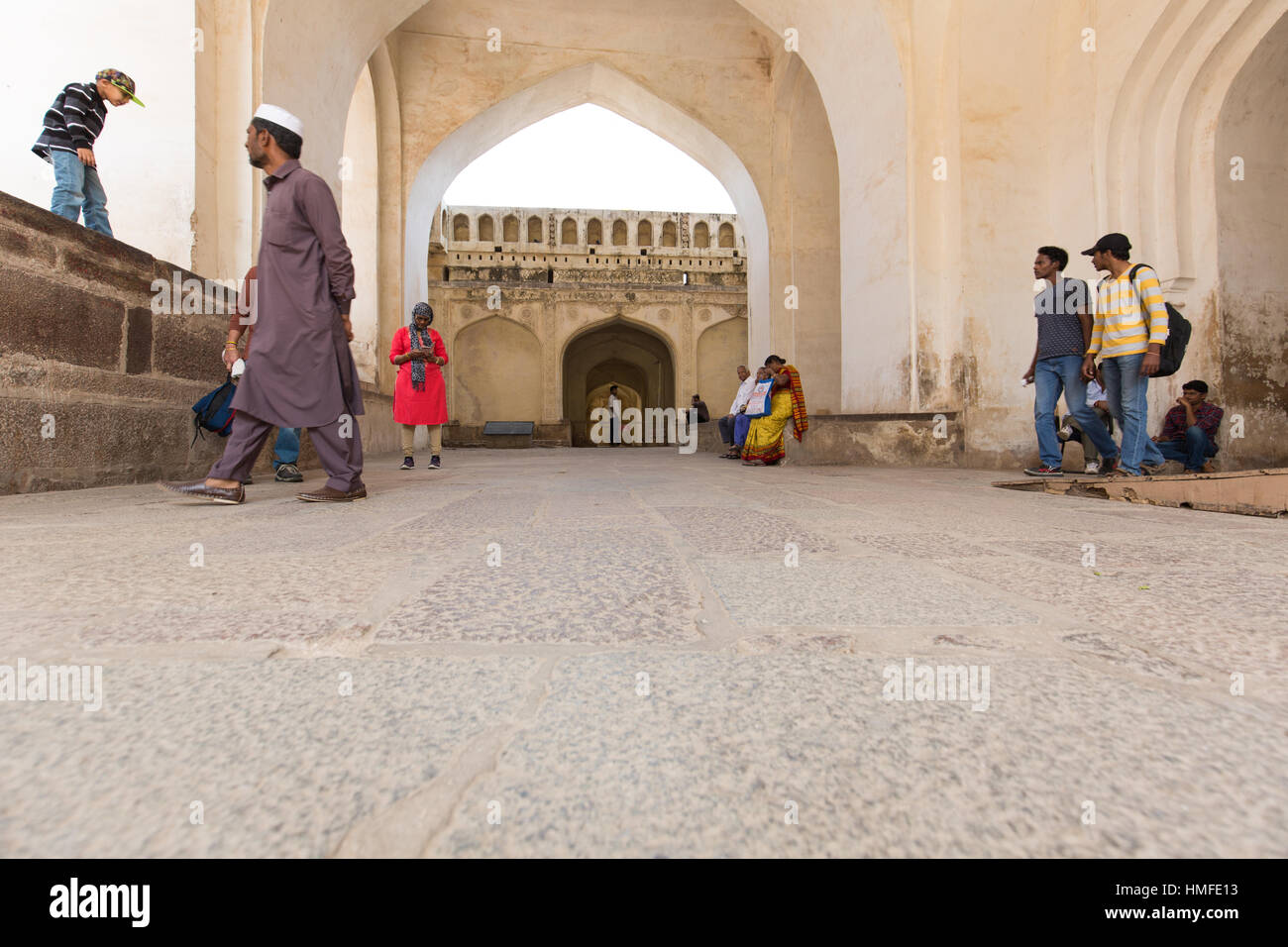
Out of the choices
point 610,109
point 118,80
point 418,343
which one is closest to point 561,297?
point 610,109

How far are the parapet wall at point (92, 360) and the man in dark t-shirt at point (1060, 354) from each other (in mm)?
5095

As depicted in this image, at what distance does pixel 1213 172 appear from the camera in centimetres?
527

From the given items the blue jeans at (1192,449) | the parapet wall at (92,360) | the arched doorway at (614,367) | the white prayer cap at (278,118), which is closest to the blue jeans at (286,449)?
the parapet wall at (92,360)

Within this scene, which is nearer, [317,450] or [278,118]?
[278,118]

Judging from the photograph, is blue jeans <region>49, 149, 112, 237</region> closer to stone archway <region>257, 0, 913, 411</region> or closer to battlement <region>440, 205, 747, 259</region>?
stone archway <region>257, 0, 913, 411</region>

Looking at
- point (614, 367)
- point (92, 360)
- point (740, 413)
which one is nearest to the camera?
point (92, 360)

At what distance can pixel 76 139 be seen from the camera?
3.73 metres

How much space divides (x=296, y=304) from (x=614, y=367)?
2296 centimetres

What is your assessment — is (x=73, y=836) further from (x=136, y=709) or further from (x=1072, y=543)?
(x=1072, y=543)

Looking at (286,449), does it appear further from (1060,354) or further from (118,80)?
(1060,354)

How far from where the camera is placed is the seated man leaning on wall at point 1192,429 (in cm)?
490

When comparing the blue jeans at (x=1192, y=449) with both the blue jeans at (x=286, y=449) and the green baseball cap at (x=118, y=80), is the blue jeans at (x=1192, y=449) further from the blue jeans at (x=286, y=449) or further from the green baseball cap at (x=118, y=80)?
the green baseball cap at (x=118, y=80)

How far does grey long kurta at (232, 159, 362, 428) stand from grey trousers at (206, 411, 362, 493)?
6 centimetres
